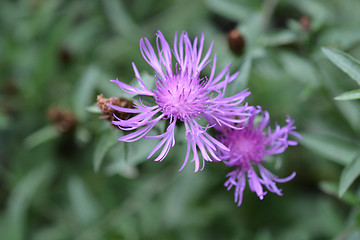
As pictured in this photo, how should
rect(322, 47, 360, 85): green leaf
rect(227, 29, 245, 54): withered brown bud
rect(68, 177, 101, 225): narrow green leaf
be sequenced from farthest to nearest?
Result: rect(68, 177, 101, 225): narrow green leaf, rect(227, 29, 245, 54): withered brown bud, rect(322, 47, 360, 85): green leaf

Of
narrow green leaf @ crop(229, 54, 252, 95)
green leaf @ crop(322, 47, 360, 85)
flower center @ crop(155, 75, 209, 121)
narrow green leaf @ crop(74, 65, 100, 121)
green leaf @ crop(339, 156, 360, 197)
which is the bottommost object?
green leaf @ crop(339, 156, 360, 197)

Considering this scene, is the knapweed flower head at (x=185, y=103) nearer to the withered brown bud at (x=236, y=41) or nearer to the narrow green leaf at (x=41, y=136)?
the withered brown bud at (x=236, y=41)

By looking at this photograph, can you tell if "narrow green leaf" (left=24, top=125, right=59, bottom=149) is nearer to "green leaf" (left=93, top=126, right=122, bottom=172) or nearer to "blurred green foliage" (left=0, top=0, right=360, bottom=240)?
"blurred green foliage" (left=0, top=0, right=360, bottom=240)

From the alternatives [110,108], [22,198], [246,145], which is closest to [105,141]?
[110,108]

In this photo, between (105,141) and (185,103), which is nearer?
(185,103)

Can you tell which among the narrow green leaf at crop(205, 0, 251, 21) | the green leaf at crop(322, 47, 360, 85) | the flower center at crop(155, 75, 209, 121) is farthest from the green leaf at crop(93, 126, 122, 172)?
the narrow green leaf at crop(205, 0, 251, 21)

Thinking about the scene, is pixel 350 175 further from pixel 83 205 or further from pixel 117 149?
pixel 83 205

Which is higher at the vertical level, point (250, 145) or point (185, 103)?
point (185, 103)
